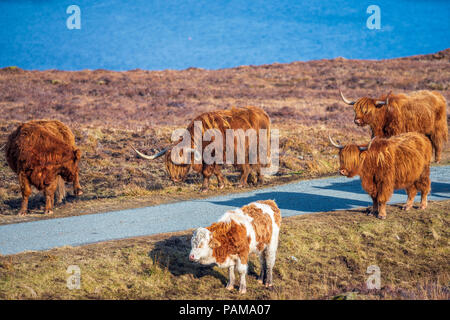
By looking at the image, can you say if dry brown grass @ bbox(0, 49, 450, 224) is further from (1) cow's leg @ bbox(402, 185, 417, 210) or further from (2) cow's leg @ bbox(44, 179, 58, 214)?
(1) cow's leg @ bbox(402, 185, 417, 210)

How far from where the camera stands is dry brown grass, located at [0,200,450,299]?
19.8 feet

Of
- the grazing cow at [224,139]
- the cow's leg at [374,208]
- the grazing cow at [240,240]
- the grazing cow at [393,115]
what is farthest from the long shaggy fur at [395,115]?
the grazing cow at [240,240]

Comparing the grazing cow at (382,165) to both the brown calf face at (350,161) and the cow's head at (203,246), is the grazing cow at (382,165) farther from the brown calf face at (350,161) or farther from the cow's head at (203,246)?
the cow's head at (203,246)

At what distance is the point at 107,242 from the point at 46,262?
1268mm

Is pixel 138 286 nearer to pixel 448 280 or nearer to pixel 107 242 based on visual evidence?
pixel 107 242

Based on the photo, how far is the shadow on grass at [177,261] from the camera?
6.66 meters

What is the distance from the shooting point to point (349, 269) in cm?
742

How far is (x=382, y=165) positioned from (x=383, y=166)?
0.03 metres

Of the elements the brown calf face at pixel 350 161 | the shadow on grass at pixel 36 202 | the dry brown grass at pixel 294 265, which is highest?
the brown calf face at pixel 350 161

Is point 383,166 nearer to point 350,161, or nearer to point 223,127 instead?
point 350,161

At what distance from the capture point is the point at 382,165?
8.52 m

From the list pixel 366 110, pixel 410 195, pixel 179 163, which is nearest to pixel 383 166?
pixel 410 195

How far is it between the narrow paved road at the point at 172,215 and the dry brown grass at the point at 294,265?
0.62 m

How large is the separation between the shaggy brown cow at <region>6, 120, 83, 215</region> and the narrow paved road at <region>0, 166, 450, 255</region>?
96cm
